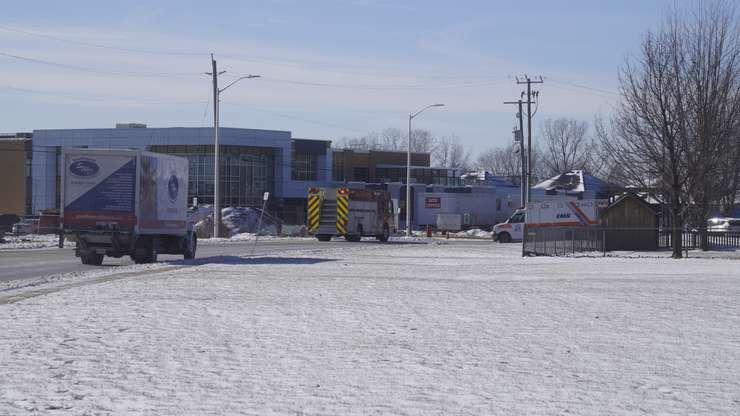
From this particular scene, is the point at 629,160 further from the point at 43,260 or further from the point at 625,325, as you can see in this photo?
the point at 625,325

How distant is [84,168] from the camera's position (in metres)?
28.2

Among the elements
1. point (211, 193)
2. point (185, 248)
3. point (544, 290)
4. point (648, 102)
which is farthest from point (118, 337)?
point (211, 193)

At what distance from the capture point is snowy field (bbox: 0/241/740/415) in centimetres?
884

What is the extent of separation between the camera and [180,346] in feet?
38.2

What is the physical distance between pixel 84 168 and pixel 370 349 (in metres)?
18.7

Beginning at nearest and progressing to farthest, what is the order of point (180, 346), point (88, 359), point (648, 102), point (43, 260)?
point (88, 359)
point (180, 346)
point (43, 260)
point (648, 102)

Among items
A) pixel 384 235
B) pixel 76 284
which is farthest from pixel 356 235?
pixel 76 284

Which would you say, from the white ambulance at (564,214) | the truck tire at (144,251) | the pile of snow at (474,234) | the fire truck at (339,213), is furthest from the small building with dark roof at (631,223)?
the pile of snow at (474,234)

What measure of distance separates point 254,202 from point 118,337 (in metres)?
85.0

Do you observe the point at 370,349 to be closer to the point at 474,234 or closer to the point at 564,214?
the point at 564,214

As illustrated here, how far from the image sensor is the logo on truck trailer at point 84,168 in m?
28.2

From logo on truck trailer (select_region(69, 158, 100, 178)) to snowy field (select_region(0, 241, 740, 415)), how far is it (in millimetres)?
8153

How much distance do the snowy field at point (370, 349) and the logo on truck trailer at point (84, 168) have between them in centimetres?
→ 815

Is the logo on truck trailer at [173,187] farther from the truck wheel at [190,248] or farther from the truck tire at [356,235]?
the truck tire at [356,235]
